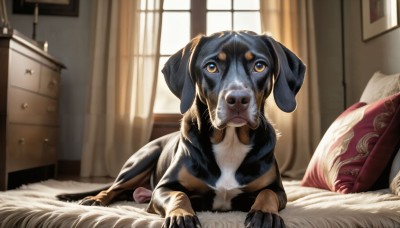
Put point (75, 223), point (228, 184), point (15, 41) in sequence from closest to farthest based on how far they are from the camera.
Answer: point (75, 223) → point (228, 184) → point (15, 41)

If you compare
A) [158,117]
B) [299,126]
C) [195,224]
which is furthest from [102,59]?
[195,224]

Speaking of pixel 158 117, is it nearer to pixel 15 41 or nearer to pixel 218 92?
pixel 15 41

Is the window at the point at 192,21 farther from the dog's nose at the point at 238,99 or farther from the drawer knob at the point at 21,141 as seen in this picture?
the dog's nose at the point at 238,99

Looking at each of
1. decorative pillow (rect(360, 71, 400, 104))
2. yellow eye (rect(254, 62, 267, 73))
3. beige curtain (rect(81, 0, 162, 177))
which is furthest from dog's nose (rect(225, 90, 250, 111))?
beige curtain (rect(81, 0, 162, 177))

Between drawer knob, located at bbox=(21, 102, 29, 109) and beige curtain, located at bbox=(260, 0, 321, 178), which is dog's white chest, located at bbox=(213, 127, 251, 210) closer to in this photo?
drawer knob, located at bbox=(21, 102, 29, 109)

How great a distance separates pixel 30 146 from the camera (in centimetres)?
318

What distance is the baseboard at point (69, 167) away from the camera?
167 inches

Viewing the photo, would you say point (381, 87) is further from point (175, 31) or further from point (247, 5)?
point (175, 31)

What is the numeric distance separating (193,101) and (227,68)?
0.18m

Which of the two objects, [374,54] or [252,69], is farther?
[374,54]

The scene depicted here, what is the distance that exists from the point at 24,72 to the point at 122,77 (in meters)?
1.23

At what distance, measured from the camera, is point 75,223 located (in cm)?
140

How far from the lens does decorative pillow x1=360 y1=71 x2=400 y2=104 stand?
2.25 metres

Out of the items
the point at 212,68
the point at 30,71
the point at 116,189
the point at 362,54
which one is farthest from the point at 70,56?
the point at 212,68
